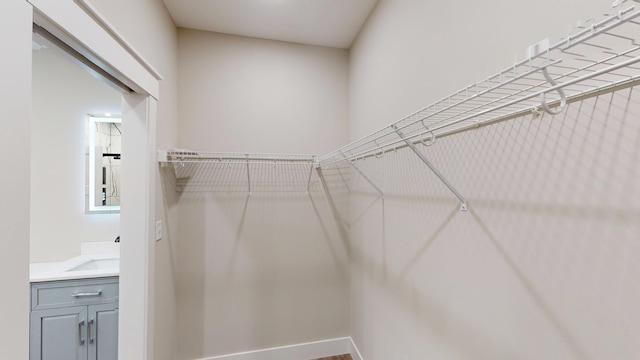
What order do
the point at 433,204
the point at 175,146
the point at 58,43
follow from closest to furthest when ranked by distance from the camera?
the point at 58,43 < the point at 433,204 < the point at 175,146

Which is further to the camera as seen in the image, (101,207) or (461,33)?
(101,207)

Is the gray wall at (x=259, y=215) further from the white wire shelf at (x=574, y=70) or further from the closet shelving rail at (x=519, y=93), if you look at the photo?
the white wire shelf at (x=574, y=70)

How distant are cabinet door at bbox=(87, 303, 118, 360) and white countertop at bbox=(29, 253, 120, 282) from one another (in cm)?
23

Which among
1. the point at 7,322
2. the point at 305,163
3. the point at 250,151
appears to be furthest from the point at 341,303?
the point at 7,322

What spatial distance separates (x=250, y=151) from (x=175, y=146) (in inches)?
22.4

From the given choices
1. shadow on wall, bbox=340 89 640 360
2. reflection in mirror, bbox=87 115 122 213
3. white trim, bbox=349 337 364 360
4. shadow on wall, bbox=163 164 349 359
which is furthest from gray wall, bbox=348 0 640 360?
reflection in mirror, bbox=87 115 122 213

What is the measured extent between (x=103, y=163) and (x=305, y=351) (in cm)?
246

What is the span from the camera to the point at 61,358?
5.92 ft

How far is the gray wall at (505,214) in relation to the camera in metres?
0.60

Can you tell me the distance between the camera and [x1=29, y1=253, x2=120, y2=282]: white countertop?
5.87ft

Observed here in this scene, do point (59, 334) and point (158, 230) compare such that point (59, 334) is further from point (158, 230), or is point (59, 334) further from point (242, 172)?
point (242, 172)

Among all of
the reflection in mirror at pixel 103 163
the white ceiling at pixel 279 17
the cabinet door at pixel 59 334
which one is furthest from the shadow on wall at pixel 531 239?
the reflection in mirror at pixel 103 163

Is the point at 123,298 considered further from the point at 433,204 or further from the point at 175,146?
the point at 433,204

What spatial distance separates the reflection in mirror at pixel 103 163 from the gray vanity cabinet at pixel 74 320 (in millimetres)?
744
